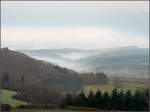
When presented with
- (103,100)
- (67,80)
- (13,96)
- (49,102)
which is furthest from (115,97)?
(67,80)

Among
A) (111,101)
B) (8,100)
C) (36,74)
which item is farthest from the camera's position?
(36,74)

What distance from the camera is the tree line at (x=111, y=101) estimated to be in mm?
24250

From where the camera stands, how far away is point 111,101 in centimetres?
2478

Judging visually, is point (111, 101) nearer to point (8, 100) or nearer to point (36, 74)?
point (8, 100)

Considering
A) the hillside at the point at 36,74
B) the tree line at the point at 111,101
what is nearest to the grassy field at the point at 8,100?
the tree line at the point at 111,101

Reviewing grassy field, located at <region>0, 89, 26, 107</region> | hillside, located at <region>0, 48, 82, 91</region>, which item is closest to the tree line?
grassy field, located at <region>0, 89, 26, 107</region>

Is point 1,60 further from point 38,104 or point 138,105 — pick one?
point 138,105

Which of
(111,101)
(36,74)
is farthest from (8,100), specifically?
(36,74)

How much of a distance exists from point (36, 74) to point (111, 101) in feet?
36.6

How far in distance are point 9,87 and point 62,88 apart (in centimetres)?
441

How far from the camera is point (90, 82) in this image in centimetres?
3391

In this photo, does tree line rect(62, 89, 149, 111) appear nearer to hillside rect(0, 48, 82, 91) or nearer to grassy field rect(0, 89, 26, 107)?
grassy field rect(0, 89, 26, 107)

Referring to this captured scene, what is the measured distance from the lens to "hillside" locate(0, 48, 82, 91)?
30164mm

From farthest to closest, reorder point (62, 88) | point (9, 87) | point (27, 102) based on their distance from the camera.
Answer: point (62, 88) → point (9, 87) → point (27, 102)
